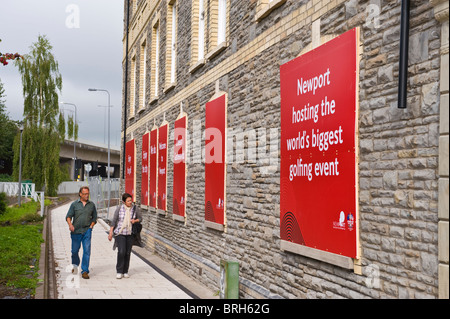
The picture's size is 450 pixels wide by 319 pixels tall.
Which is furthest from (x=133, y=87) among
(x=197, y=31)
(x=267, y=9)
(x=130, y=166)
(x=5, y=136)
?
(x=5, y=136)

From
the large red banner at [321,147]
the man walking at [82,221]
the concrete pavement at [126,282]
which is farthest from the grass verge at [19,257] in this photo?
the large red banner at [321,147]

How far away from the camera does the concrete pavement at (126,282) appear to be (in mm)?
10211

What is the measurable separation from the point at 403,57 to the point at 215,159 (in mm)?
6493

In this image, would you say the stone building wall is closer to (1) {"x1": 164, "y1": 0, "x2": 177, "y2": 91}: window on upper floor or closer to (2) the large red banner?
(2) the large red banner

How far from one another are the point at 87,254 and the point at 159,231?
5.49 meters

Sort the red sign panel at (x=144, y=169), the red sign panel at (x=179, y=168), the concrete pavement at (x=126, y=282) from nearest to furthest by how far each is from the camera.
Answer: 1. the concrete pavement at (x=126, y=282)
2. the red sign panel at (x=179, y=168)
3. the red sign panel at (x=144, y=169)

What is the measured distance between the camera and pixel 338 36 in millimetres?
6641

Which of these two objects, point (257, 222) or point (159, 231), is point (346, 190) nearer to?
point (257, 222)

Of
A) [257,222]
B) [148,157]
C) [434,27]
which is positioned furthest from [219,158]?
[148,157]

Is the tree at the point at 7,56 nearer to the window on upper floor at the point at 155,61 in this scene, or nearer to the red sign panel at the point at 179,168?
the red sign panel at the point at 179,168

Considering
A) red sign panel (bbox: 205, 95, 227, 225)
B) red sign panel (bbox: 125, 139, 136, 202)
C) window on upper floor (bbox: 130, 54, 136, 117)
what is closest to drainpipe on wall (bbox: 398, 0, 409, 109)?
red sign panel (bbox: 205, 95, 227, 225)

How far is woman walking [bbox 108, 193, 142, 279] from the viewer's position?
38.8 feet

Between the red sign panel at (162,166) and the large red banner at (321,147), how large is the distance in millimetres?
8510

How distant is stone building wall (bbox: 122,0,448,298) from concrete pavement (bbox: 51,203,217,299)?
0.51 m
